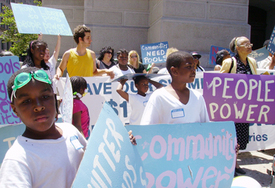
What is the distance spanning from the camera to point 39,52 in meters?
3.55

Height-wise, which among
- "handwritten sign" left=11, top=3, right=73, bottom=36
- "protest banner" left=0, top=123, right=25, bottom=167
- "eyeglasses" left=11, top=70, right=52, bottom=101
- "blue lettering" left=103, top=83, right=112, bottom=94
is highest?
"handwritten sign" left=11, top=3, right=73, bottom=36

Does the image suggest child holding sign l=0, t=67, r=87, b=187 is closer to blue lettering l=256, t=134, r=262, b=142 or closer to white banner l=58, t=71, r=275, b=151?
white banner l=58, t=71, r=275, b=151

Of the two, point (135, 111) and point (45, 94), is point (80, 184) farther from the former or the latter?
point (135, 111)

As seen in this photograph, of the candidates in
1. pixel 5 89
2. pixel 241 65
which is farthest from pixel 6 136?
pixel 241 65

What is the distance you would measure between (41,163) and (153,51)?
6.18m

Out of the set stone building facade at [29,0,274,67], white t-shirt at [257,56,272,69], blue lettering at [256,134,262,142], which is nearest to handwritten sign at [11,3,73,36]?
blue lettering at [256,134,262,142]

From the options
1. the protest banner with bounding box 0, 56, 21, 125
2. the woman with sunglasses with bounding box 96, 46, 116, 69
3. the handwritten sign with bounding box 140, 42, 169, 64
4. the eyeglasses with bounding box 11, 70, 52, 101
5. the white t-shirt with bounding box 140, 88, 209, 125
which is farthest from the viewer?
the handwritten sign with bounding box 140, 42, 169, 64

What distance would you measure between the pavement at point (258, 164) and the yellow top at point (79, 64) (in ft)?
9.90

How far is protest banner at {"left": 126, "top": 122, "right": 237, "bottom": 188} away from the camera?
180 centimetres

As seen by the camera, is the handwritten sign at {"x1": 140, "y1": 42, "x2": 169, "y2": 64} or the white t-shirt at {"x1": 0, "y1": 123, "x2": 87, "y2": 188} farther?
the handwritten sign at {"x1": 140, "y1": 42, "x2": 169, "y2": 64}

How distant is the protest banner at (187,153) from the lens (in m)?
1.80

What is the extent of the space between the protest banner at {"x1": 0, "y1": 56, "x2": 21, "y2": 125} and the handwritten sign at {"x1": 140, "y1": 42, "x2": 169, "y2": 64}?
13.9 feet

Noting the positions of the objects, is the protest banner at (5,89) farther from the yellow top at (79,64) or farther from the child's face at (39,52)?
the yellow top at (79,64)

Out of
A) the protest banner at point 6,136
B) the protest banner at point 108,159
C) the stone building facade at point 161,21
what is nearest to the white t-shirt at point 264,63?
the stone building facade at point 161,21
